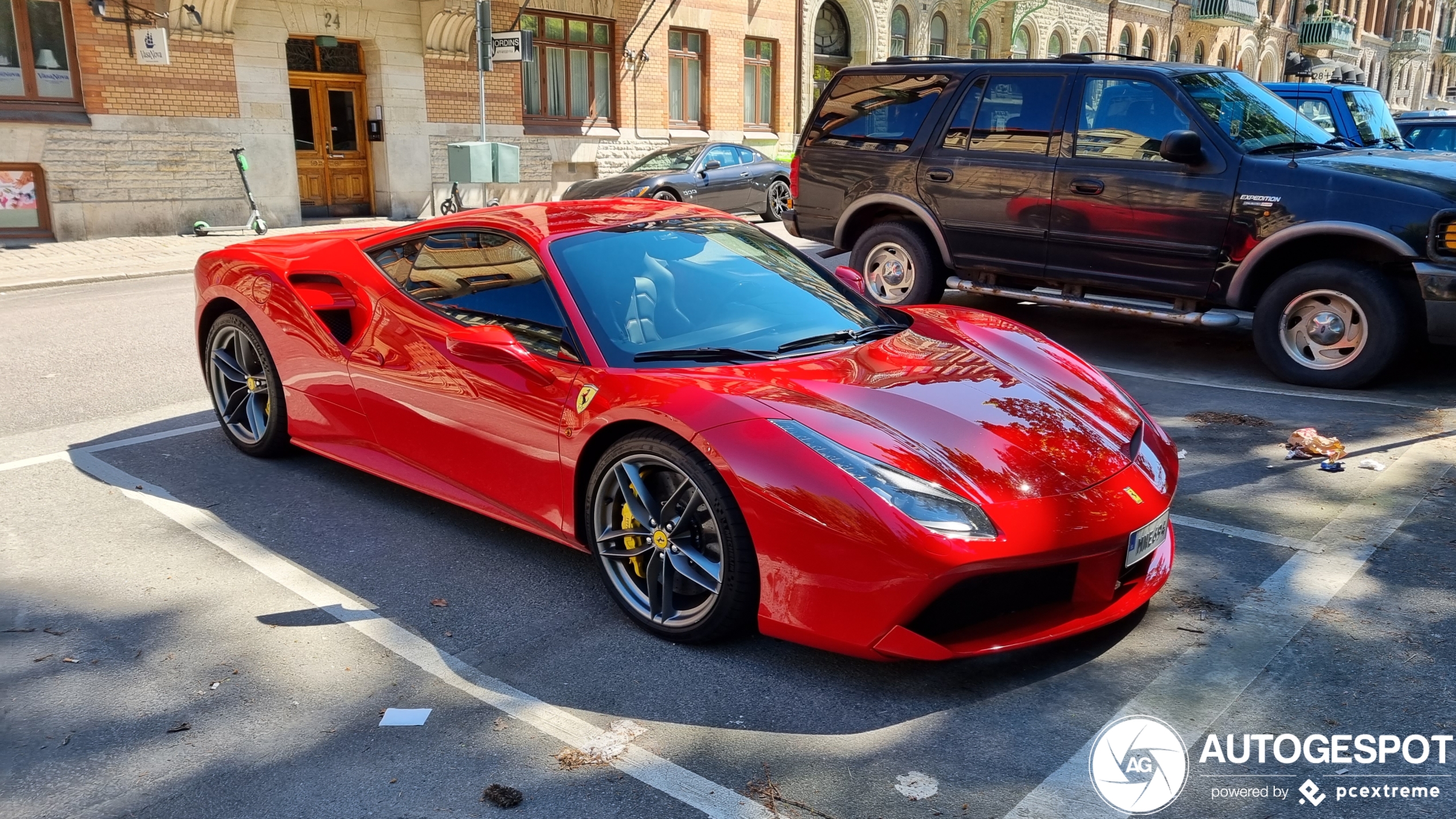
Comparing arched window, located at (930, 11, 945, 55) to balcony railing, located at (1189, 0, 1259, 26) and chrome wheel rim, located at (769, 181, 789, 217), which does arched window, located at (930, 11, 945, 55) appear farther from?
balcony railing, located at (1189, 0, 1259, 26)

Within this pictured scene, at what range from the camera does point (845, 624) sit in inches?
125

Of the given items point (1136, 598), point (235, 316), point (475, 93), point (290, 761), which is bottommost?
point (290, 761)

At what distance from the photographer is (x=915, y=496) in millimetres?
3154

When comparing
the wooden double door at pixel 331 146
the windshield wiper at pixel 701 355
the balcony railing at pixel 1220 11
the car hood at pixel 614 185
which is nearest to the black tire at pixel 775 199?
the car hood at pixel 614 185

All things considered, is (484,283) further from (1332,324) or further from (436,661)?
(1332,324)

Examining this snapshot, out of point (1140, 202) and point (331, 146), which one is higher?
point (331, 146)

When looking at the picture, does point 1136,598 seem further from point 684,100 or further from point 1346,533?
point 684,100

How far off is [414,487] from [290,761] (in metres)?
1.69

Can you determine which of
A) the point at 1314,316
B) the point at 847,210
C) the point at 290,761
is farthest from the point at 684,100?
the point at 290,761

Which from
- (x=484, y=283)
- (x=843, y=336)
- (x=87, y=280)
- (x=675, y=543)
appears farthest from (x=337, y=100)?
(x=675, y=543)

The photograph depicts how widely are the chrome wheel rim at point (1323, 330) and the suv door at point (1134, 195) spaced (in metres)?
0.58

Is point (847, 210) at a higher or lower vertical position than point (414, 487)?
higher

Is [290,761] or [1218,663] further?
[1218,663]

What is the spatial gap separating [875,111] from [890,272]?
4.38 feet
